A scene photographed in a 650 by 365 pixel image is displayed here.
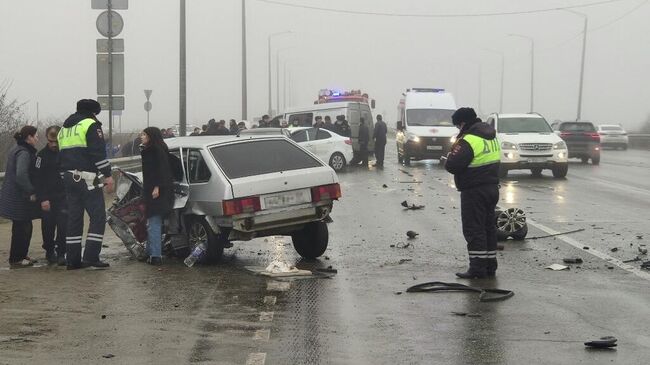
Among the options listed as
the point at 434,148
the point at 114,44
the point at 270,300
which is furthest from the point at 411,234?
the point at 434,148

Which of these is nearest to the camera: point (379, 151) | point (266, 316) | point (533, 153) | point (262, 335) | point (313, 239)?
point (262, 335)

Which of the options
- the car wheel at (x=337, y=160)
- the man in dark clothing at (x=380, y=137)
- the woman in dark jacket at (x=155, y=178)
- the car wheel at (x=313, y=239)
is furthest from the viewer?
the man in dark clothing at (x=380, y=137)

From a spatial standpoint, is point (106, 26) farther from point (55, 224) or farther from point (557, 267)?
point (557, 267)

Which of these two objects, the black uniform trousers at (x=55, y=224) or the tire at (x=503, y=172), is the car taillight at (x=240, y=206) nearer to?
the black uniform trousers at (x=55, y=224)

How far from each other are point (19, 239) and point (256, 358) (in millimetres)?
5254

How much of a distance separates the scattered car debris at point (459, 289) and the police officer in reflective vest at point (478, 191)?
649 millimetres

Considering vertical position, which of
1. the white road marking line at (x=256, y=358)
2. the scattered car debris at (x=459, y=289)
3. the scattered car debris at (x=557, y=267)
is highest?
the white road marking line at (x=256, y=358)

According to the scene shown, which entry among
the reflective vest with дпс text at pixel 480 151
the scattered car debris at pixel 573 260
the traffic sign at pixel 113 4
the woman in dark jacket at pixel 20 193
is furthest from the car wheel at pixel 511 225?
the traffic sign at pixel 113 4

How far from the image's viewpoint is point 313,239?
401 inches

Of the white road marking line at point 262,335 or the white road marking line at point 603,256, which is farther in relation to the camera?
the white road marking line at point 603,256

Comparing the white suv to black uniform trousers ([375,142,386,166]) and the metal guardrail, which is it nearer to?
black uniform trousers ([375,142,386,166])

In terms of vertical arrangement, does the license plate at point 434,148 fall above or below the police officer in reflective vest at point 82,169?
below

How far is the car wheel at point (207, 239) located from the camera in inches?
381

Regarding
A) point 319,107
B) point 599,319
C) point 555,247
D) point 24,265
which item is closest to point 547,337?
point 599,319
